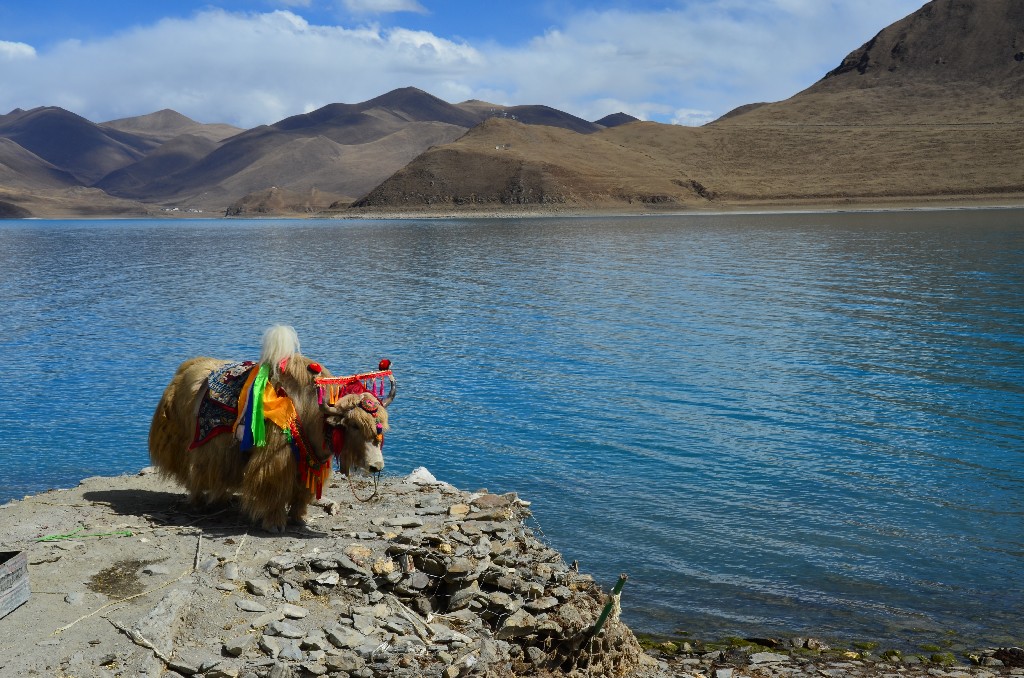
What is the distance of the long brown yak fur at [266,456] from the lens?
7074 mm

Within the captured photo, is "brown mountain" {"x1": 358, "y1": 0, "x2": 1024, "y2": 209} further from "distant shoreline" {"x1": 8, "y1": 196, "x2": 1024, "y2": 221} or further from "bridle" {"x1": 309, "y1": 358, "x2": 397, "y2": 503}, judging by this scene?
"bridle" {"x1": 309, "y1": 358, "x2": 397, "y2": 503}

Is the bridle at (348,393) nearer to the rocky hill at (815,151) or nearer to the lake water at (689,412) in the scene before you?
the lake water at (689,412)

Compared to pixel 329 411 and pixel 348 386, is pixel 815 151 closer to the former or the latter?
pixel 348 386

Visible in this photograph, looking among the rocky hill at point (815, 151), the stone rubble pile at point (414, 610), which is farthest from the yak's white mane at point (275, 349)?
the rocky hill at point (815, 151)

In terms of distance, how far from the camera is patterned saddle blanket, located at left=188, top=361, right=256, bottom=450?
7.36 metres

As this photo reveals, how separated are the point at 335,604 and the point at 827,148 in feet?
484

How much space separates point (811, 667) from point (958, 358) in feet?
47.4

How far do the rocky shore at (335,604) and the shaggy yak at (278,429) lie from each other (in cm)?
31

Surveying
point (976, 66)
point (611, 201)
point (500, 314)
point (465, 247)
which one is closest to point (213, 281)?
point (500, 314)

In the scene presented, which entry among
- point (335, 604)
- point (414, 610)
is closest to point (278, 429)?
point (335, 604)

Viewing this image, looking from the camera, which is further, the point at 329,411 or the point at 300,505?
the point at 300,505

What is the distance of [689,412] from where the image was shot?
14.9 meters

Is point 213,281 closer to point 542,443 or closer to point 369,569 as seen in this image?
point 542,443

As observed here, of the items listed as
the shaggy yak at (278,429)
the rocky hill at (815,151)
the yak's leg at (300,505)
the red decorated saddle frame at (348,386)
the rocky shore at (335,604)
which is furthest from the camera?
the rocky hill at (815,151)
